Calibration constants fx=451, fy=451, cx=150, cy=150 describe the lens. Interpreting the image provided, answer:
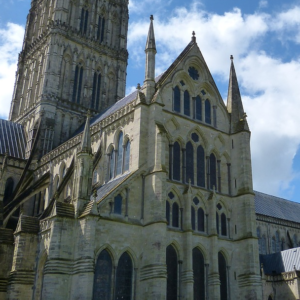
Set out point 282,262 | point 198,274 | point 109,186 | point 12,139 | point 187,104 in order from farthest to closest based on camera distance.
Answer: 1. point 12,139
2. point 282,262
3. point 187,104
4. point 109,186
5. point 198,274

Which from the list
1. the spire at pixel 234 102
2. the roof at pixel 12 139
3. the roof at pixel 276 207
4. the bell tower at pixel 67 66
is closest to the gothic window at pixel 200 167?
the spire at pixel 234 102

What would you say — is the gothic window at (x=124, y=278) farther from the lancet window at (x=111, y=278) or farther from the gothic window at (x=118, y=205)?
the gothic window at (x=118, y=205)

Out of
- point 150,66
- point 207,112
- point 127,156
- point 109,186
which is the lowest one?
point 109,186

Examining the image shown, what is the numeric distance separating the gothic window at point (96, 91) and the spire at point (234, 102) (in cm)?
2092

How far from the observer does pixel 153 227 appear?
29.0 metres

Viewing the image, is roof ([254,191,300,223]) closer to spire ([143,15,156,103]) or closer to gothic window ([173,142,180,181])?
gothic window ([173,142,180,181])

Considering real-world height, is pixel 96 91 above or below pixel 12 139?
above

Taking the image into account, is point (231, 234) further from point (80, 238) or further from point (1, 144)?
point (1, 144)

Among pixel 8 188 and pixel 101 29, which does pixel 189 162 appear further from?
pixel 101 29

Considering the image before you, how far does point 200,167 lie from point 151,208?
6.87 m

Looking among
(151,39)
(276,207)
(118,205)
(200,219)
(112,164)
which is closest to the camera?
(118,205)

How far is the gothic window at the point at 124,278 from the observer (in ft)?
91.5

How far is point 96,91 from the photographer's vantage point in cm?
5653

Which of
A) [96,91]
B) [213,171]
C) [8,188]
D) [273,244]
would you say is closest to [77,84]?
[96,91]
